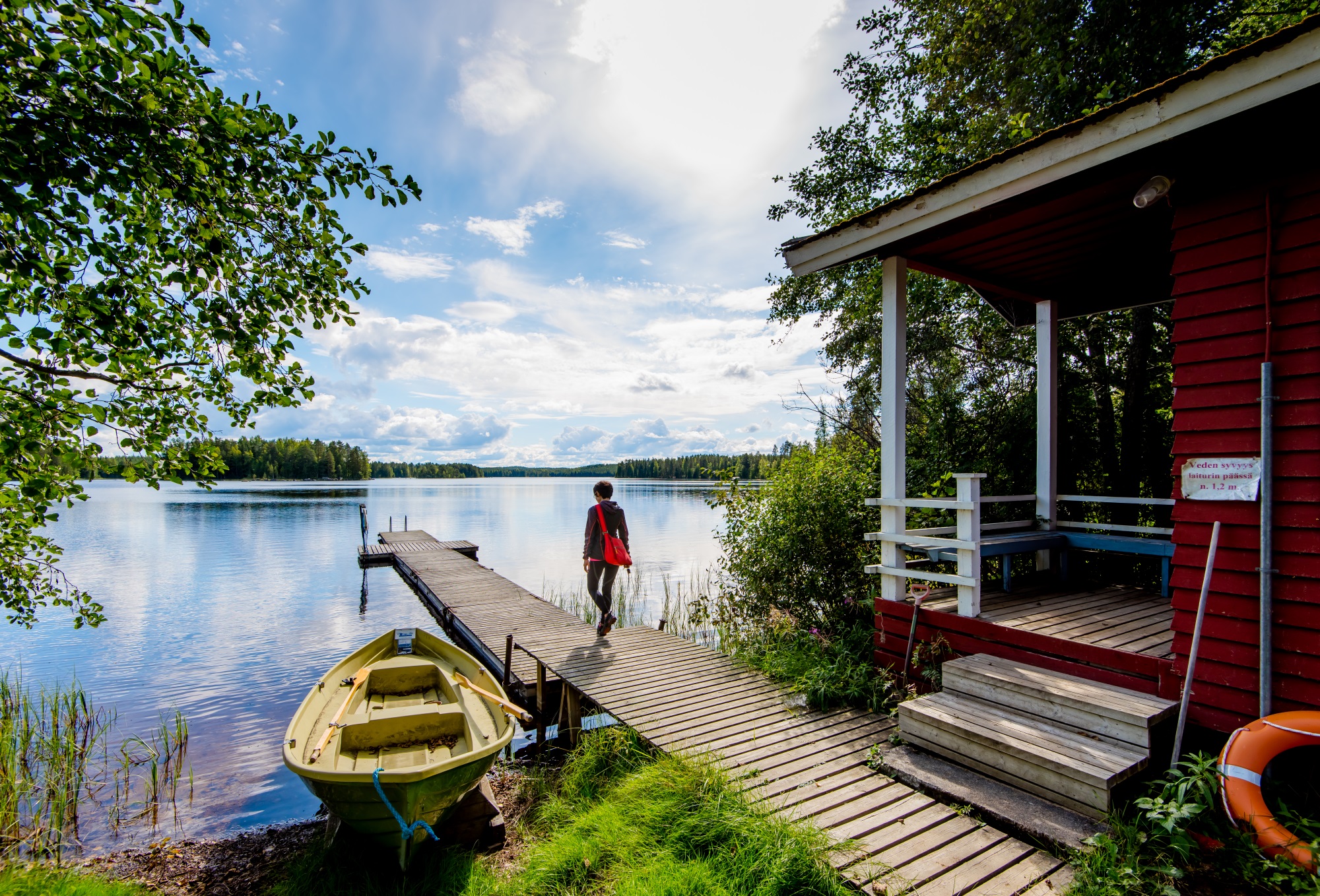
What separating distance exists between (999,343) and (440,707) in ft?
31.2

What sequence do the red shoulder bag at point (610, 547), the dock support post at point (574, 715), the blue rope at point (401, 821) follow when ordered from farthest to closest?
1. the red shoulder bag at point (610, 547)
2. the dock support post at point (574, 715)
3. the blue rope at point (401, 821)

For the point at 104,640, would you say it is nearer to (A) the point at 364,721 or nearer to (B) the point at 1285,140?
(A) the point at 364,721

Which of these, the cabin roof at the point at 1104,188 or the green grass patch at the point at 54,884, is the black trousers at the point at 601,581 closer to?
the cabin roof at the point at 1104,188

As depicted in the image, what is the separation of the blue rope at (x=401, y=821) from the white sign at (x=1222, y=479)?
5079mm

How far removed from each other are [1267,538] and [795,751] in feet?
9.46

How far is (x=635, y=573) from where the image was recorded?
1630 cm

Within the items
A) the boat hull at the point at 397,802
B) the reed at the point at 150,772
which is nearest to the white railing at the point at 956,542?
the boat hull at the point at 397,802

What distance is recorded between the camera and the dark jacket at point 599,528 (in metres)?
7.34

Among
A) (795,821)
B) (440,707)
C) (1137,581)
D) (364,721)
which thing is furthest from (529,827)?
(1137,581)

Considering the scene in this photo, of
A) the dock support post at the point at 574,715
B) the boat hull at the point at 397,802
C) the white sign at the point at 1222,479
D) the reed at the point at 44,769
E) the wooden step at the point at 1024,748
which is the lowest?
the reed at the point at 44,769

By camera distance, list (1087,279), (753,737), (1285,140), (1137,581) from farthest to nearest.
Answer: (1137,581) → (1087,279) → (753,737) → (1285,140)

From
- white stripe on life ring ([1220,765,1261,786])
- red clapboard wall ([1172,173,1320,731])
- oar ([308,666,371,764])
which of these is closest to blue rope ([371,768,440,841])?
oar ([308,666,371,764])

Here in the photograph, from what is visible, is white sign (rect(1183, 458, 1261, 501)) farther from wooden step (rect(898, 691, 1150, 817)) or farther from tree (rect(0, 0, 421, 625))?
tree (rect(0, 0, 421, 625))

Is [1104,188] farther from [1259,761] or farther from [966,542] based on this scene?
[1259,761]
